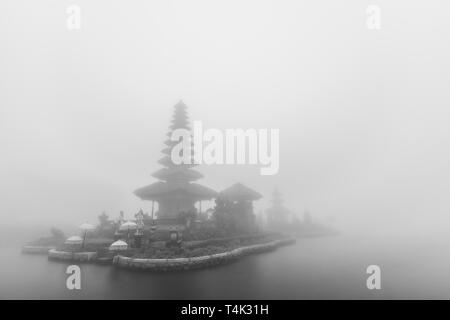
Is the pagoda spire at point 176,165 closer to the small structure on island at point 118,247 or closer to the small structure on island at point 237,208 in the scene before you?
the small structure on island at point 237,208

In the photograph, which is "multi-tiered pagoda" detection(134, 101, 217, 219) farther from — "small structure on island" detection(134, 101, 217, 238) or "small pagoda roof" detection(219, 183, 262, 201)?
"small pagoda roof" detection(219, 183, 262, 201)

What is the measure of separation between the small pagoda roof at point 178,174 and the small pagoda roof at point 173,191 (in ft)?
5.61

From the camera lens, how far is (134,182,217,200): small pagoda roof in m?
34.5

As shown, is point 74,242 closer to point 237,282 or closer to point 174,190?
point 174,190

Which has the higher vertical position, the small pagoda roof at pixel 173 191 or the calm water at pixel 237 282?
the small pagoda roof at pixel 173 191

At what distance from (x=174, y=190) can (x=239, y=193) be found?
8.89 meters

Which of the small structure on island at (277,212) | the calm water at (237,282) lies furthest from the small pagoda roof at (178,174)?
the small structure on island at (277,212)

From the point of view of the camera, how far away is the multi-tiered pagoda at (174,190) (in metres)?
35.0

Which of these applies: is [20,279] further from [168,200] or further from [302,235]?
[302,235]

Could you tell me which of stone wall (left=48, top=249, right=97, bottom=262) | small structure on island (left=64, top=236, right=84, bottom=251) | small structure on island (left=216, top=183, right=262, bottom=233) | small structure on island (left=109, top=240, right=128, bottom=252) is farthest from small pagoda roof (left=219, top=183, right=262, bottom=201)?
stone wall (left=48, top=249, right=97, bottom=262)

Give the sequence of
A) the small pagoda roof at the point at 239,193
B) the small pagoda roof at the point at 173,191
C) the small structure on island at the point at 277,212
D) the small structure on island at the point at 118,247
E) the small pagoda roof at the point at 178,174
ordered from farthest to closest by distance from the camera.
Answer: the small structure on island at the point at 277,212, the small pagoda roof at the point at 178,174, the small pagoda roof at the point at 239,193, the small pagoda roof at the point at 173,191, the small structure on island at the point at 118,247

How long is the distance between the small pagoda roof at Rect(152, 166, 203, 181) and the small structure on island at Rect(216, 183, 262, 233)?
16.1 ft
